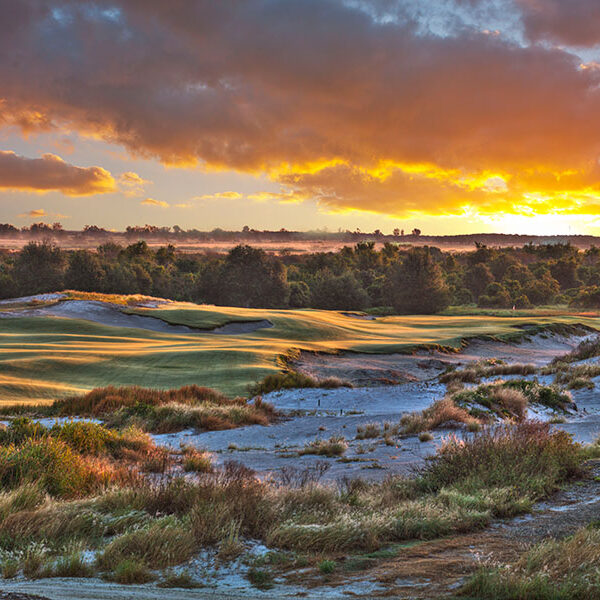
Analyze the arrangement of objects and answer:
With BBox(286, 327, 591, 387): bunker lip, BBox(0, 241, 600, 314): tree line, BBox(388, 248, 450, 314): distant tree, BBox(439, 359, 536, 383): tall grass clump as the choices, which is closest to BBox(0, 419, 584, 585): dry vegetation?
BBox(439, 359, 536, 383): tall grass clump

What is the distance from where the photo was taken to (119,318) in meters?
49.0

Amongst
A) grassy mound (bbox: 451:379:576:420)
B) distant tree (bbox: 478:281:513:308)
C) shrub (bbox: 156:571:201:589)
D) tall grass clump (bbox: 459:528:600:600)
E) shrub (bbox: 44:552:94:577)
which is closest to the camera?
tall grass clump (bbox: 459:528:600:600)

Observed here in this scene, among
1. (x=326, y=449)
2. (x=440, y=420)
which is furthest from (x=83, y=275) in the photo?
(x=326, y=449)

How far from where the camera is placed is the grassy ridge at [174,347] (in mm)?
25078

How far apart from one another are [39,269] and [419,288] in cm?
5835

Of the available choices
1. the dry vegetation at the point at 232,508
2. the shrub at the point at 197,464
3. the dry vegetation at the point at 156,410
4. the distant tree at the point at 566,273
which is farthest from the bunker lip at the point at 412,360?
the distant tree at the point at 566,273

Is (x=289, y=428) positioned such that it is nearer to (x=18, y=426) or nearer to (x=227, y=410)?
(x=227, y=410)

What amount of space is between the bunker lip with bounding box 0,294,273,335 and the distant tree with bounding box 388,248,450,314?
130ft

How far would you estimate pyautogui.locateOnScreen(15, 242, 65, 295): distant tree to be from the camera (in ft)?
286

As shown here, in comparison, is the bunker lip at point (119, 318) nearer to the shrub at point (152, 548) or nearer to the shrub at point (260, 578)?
the shrub at point (152, 548)

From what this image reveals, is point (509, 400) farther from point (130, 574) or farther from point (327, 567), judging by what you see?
point (130, 574)

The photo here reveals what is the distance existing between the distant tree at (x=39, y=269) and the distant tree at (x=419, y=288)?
50.7 metres

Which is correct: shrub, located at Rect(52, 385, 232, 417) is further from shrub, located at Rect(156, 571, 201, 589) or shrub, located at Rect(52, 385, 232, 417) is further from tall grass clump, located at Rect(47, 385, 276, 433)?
shrub, located at Rect(156, 571, 201, 589)

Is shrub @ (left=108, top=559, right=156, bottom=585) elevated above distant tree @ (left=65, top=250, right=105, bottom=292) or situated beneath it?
situated beneath
